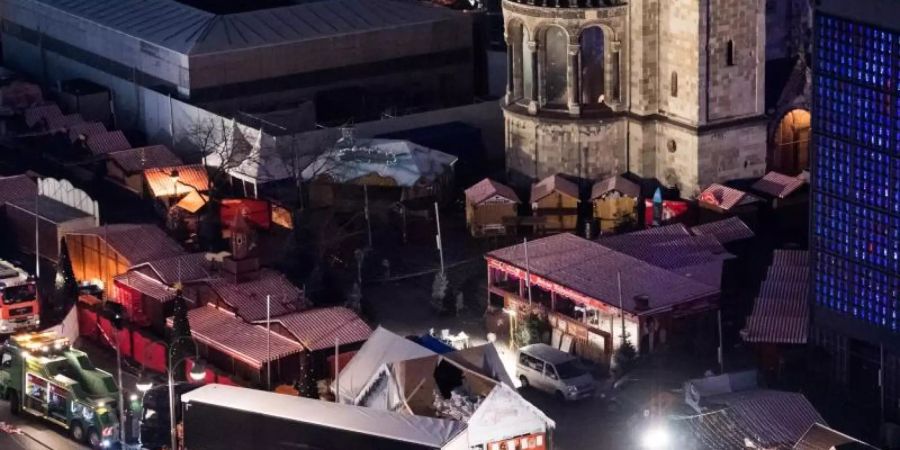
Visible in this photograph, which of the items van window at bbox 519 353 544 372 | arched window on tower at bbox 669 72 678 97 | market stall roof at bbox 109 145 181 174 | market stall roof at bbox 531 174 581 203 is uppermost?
arched window on tower at bbox 669 72 678 97

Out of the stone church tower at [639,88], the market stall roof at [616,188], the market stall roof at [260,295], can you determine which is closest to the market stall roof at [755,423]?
the market stall roof at [260,295]

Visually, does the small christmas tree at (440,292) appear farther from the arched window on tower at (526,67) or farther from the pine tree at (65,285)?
the arched window on tower at (526,67)

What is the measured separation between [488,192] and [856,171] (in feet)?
85.6

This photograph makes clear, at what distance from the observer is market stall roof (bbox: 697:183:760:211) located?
9869 centimetres

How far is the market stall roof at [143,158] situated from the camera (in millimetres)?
108125

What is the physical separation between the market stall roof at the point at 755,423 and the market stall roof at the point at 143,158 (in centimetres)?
3944

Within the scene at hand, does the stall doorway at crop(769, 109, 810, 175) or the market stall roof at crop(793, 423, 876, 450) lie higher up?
the market stall roof at crop(793, 423, 876, 450)

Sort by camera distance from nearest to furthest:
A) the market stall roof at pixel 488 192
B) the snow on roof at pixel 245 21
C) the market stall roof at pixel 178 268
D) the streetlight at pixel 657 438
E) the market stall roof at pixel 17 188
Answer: the streetlight at pixel 657 438 → the market stall roof at pixel 178 268 → the market stall roof at pixel 488 192 → the market stall roof at pixel 17 188 → the snow on roof at pixel 245 21

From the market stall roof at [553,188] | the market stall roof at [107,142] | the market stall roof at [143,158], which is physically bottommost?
the market stall roof at [107,142]

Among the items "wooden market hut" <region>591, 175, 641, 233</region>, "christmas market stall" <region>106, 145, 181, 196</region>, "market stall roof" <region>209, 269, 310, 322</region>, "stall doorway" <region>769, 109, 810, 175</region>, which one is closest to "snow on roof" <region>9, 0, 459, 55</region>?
"christmas market stall" <region>106, 145, 181, 196</region>

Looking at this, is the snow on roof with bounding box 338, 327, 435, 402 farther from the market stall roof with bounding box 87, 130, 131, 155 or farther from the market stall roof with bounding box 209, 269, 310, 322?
the market stall roof with bounding box 87, 130, 131, 155

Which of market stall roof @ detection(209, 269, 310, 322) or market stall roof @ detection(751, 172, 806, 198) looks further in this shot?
market stall roof @ detection(751, 172, 806, 198)

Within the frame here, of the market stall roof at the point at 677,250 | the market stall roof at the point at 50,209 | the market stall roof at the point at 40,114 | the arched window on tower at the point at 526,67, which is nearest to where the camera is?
the market stall roof at the point at 677,250

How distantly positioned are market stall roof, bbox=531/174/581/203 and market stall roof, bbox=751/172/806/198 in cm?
744
